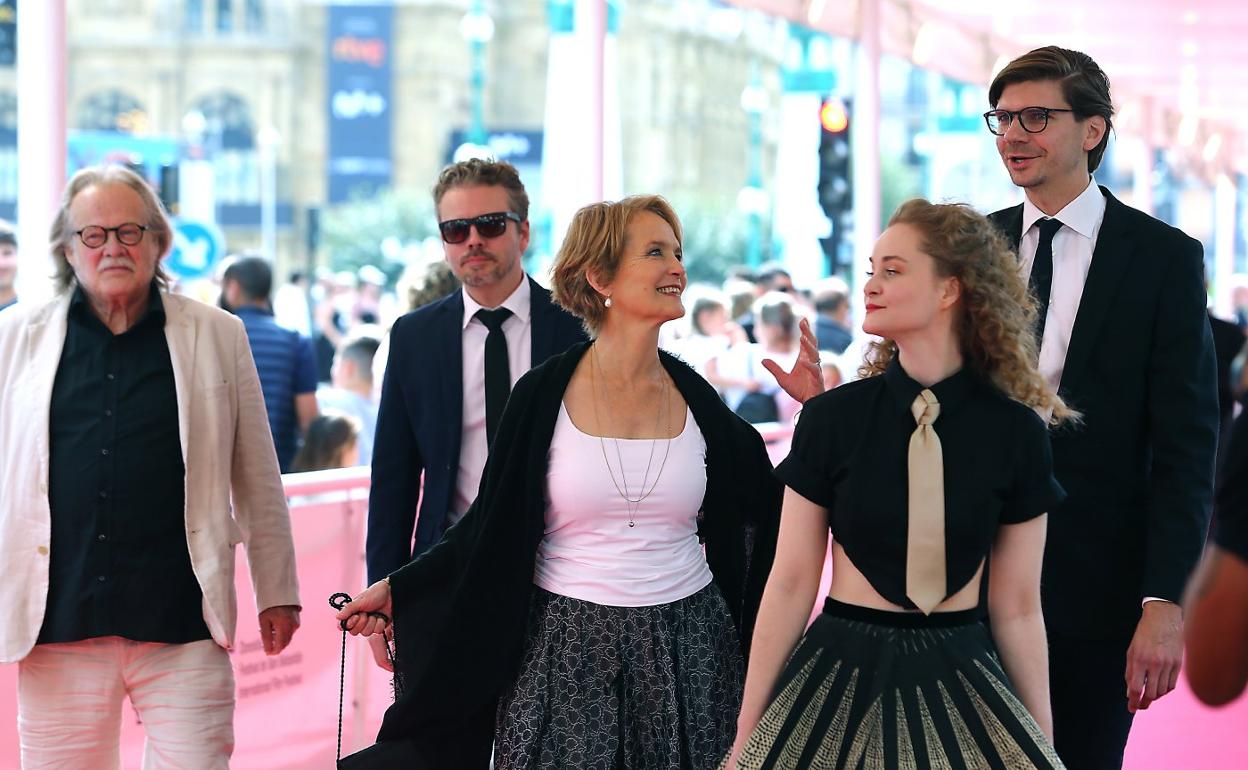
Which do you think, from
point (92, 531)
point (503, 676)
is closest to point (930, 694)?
point (503, 676)

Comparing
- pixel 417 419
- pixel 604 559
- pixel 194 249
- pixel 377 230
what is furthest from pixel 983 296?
pixel 377 230

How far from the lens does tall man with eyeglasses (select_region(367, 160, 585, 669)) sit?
12.9 ft

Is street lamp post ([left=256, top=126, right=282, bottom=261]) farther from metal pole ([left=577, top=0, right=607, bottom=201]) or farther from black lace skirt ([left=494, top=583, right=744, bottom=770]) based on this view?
black lace skirt ([left=494, top=583, right=744, bottom=770])

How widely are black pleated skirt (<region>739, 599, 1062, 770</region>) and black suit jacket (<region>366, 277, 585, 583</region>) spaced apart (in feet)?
4.43

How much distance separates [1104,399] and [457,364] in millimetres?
1513

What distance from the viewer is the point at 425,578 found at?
3.51 metres

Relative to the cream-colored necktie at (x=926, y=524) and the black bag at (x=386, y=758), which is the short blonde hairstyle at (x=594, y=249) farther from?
the cream-colored necktie at (x=926, y=524)

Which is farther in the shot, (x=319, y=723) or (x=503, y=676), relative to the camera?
(x=319, y=723)

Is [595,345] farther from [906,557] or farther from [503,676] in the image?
[906,557]

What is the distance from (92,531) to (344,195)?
70410 mm

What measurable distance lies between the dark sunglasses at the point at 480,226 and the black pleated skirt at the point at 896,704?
164 cm

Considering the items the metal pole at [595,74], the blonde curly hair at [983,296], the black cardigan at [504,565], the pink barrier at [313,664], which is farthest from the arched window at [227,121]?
the blonde curly hair at [983,296]

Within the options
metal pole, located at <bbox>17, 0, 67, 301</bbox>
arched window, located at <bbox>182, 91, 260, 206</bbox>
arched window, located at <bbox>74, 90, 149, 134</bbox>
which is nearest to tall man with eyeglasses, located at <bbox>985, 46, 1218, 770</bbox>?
metal pole, located at <bbox>17, 0, 67, 301</bbox>

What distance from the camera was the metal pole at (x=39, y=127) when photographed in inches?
226
